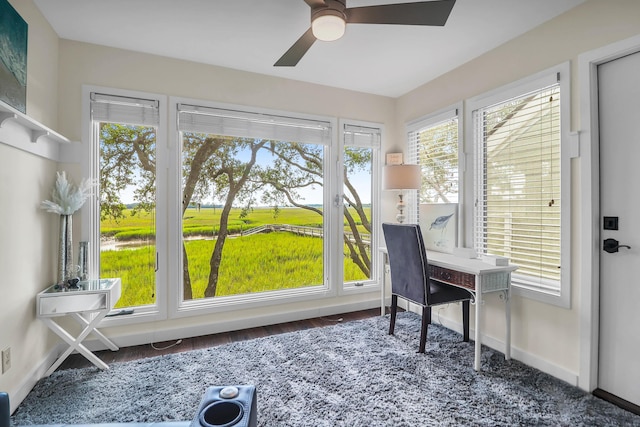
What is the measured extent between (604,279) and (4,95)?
3.74 meters

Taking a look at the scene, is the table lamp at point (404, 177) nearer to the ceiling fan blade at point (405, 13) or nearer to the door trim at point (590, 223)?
the door trim at point (590, 223)

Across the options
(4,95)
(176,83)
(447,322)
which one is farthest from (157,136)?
(447,322)

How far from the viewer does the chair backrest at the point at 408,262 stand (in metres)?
2.53

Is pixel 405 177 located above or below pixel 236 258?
above

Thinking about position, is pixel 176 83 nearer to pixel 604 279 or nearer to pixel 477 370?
pixel 477 370

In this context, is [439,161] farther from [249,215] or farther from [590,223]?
[249,215]

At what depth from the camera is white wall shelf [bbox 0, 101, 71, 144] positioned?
165cm

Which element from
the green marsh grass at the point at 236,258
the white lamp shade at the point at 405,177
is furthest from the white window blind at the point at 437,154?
the green marsh grass at the point at 236,258

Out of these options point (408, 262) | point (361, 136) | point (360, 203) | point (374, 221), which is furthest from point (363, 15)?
point (374, 221)

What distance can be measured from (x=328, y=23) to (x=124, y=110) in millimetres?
1981

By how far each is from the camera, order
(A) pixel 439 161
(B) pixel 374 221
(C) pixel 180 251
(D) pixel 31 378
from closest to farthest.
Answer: (D) pixel 31 378
(C) pixel 180 251
(A) pixel 439 161
(B) pixel 374 221

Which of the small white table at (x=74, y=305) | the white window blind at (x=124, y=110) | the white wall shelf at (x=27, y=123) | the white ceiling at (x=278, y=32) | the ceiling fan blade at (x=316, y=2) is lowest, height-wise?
the small white table at (x=74, y=305)

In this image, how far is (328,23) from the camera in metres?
1.77

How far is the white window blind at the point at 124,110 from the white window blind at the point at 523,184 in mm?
2894
